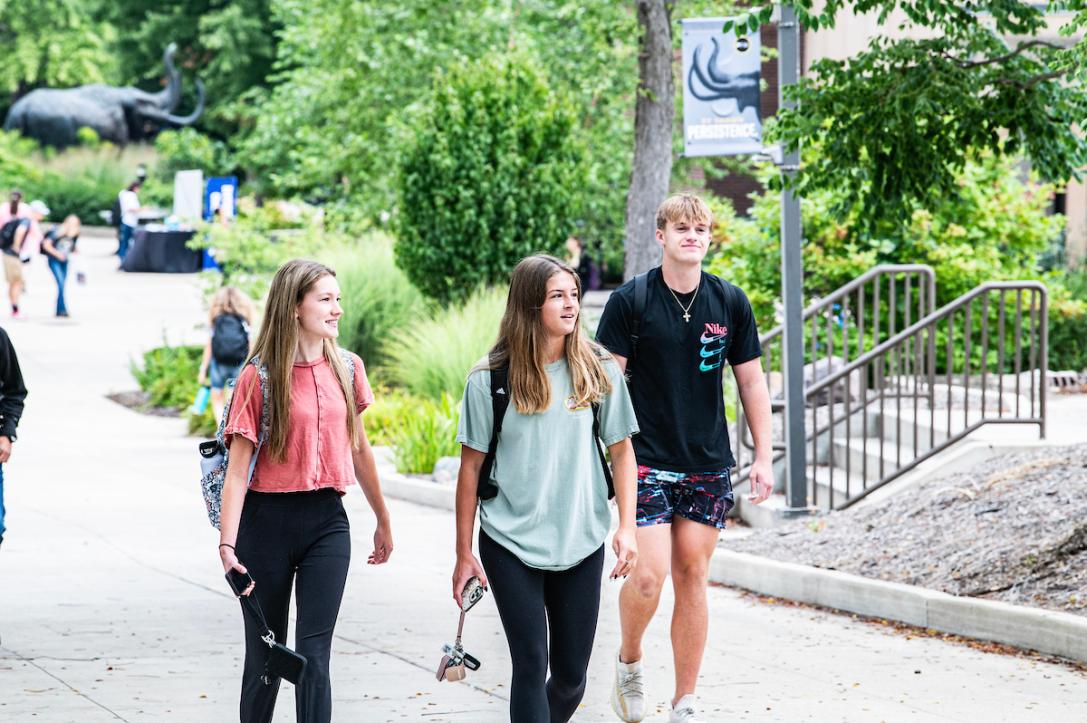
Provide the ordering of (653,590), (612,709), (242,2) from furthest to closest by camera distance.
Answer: (242,2)
(612,709)
(653,590)

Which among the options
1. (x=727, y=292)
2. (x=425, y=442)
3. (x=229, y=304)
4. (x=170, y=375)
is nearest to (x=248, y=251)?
(x=170, y=375)

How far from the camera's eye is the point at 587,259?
30.0 meters

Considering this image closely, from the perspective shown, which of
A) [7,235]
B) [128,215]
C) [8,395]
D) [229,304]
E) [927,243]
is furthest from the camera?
[128,215]

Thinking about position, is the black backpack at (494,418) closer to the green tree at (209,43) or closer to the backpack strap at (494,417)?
the backpack strap at (494,417)

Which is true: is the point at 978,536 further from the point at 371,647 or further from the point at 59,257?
the point at 59,257

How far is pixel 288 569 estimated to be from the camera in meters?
5.08

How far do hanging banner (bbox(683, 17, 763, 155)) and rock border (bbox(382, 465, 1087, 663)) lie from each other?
310 centimetres

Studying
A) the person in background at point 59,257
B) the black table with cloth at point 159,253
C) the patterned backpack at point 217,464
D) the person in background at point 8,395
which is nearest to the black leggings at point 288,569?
the patterned backpack at point 217,464

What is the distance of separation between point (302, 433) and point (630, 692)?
1.67 metres

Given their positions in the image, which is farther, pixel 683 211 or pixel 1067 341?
pixel 1067 341

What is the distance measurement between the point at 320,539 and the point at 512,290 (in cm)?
95

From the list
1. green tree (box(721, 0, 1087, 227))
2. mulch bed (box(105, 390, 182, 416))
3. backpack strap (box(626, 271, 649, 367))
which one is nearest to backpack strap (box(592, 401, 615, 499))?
backpack strap (box(626, 271, 649, 367))

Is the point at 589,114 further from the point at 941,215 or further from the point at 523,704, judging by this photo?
the point at 523,704

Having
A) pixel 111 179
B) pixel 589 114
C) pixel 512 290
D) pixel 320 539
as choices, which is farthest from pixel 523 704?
pixel 111 179
